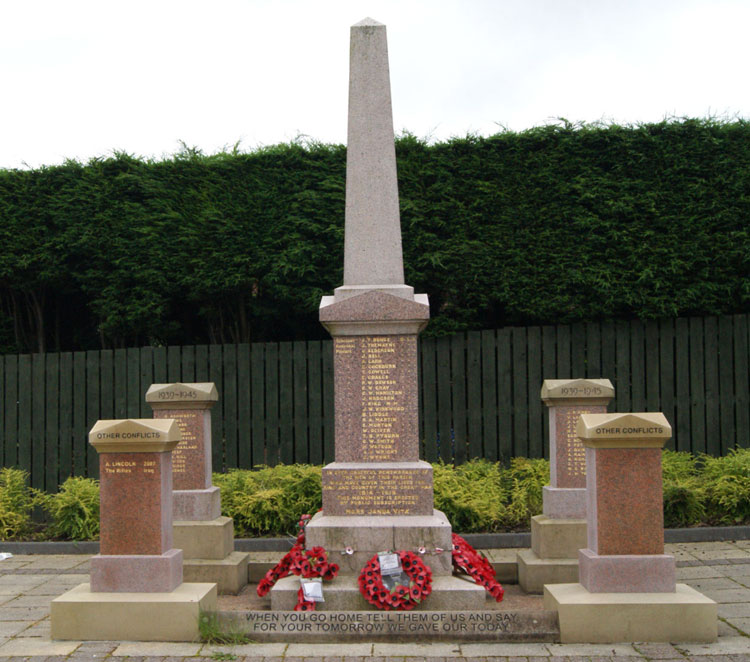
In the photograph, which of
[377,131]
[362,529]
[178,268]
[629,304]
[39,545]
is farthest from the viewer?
[178,268]

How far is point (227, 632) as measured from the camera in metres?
5.54

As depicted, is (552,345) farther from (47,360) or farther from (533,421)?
(47,360)

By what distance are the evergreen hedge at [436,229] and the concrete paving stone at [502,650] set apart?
573 cm

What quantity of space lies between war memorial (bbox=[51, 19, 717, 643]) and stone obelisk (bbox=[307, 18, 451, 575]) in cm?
1

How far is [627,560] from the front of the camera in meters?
5.51

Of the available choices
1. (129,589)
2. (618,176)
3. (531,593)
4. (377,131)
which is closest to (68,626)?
(129,589)

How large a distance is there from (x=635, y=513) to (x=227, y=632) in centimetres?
304

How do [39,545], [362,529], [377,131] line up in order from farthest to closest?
[39,545] < [377,131] < [362,529]

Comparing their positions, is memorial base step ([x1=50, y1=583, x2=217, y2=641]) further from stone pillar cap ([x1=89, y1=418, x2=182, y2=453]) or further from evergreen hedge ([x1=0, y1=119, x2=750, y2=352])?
evergreen hedge ([x1=0, y1=119, x2=750, y2=352])

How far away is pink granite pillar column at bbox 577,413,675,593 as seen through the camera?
5512 mm

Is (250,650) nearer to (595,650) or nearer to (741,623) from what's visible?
(595,650)

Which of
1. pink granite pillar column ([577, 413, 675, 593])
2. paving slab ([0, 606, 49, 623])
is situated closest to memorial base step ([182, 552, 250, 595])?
paving slab ([0, 606, 49, 623])

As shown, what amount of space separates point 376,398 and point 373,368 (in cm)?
26

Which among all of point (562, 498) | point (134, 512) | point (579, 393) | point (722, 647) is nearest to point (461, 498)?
point (562, 498)
